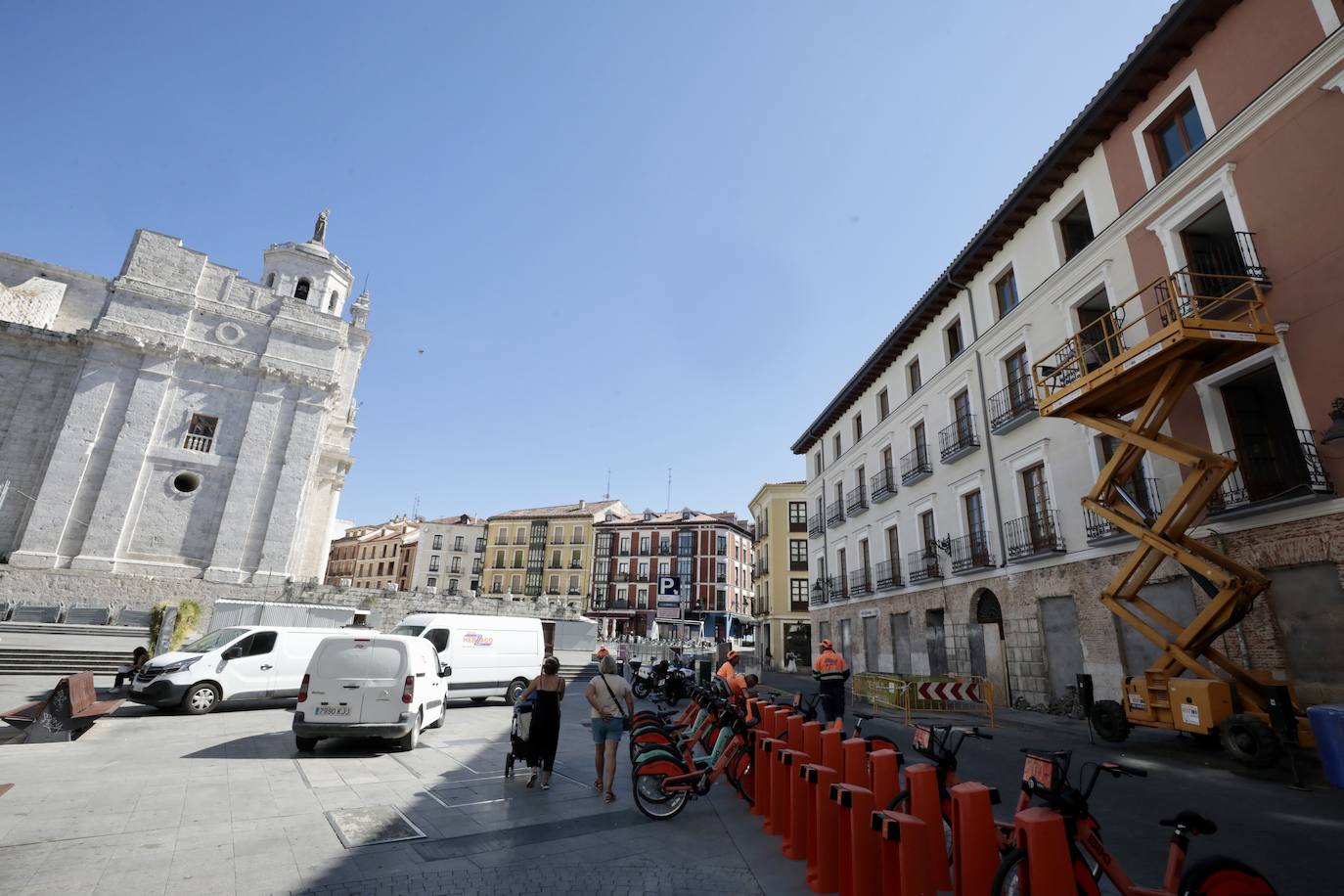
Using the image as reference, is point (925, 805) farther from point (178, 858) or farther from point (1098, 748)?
point (1098, 748)

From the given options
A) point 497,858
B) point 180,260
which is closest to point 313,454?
point 180,260

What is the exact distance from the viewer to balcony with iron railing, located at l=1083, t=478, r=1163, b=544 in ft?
39.7

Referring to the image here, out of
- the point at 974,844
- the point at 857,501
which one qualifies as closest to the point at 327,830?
the point at 974,844

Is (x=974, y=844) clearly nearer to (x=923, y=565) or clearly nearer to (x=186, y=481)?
(x=923, y=565)

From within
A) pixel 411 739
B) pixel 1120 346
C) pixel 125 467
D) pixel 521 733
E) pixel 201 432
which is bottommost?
pixel 411 739

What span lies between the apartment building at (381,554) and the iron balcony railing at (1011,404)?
6657 cm

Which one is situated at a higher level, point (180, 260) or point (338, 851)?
point (180, 260)

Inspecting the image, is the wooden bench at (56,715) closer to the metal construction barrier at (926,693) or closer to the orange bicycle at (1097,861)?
the orange bicycle at (1097,861)

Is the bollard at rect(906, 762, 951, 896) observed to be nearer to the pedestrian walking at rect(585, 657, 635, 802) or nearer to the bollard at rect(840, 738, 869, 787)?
the bollard at rect(840, 738, 869, 787)

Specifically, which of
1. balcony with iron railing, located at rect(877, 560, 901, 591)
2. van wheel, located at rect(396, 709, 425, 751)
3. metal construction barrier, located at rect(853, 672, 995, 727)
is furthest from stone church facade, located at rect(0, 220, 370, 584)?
metal construction barrier, located at rect(853, 672, 995, 727)

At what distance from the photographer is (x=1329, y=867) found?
4711 mm

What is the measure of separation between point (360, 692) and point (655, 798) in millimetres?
5025

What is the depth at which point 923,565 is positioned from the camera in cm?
2036

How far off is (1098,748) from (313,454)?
35.6 meters
